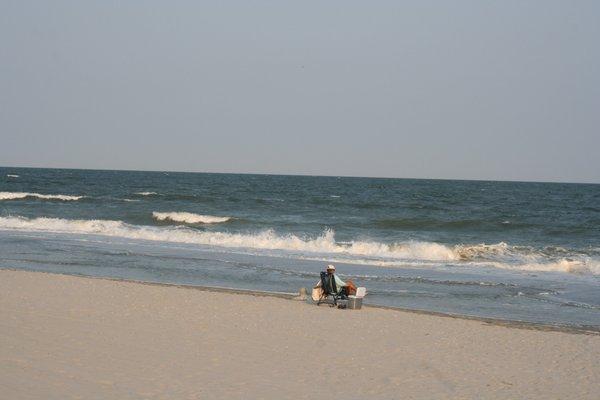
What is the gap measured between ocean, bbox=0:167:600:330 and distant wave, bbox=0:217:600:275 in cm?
6

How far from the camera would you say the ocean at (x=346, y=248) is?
50.5 ft

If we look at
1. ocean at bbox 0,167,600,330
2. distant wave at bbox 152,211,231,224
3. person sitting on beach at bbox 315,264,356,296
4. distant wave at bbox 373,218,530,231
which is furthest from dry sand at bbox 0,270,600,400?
distant wave at bbox 152,211,231,224

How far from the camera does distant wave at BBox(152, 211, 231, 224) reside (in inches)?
1414

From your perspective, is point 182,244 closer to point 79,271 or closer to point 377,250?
point 377,250

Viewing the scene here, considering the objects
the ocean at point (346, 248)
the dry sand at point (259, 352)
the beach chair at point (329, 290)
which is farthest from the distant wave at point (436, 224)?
the dry sand at point (259, 352)

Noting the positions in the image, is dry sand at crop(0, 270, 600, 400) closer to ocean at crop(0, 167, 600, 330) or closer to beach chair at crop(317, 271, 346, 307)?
beach chair at crop(317, 271, 346, 307)

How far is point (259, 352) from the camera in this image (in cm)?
873

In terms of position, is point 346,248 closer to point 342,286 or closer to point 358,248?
point 358,248

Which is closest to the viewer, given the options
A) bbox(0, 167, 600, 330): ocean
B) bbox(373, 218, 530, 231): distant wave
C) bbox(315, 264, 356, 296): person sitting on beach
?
bbox(315, 264, 356, 296): person sitting on beach

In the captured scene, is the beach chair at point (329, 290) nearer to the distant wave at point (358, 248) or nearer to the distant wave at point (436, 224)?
the distant wave at point (358, 248)

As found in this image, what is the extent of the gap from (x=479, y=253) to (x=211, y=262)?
10.6 metres

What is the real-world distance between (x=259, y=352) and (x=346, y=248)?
57.3 ft

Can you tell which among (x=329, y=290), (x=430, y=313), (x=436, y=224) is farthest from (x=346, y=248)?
(x=430, y=313)

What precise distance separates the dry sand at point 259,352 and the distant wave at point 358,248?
1015 centimetres
